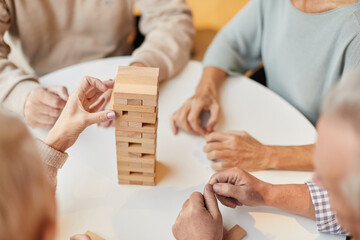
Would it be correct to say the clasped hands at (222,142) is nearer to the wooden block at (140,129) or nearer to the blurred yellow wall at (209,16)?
the wooden block at (140,129)

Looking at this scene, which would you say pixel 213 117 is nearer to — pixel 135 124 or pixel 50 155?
pixel 135 124

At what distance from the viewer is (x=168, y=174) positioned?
3.51 feet

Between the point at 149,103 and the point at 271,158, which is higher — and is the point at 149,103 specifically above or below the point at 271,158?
above

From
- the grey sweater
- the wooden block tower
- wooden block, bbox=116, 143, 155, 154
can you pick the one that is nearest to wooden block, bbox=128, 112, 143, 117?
the wooden block tower

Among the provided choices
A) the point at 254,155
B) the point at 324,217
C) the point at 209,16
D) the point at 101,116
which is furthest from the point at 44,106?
the point at 209,16

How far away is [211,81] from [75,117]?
22.0 inches

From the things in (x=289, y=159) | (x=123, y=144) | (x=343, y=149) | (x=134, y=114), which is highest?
(x=343, y=149)

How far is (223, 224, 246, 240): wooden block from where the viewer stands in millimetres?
916

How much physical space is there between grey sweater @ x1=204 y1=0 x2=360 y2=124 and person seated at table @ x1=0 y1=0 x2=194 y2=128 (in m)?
0.19

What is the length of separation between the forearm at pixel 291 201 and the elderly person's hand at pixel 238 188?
0.05ft

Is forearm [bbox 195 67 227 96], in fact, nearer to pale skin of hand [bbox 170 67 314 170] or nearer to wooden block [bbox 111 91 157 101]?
pale skin of hand [bbox 170 67 314 170]

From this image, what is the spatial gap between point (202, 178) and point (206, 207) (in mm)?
146

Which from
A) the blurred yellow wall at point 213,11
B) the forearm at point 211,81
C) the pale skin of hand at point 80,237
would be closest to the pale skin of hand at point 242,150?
the forearm at point 211,81

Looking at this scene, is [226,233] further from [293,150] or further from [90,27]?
Answer: [90,27]
